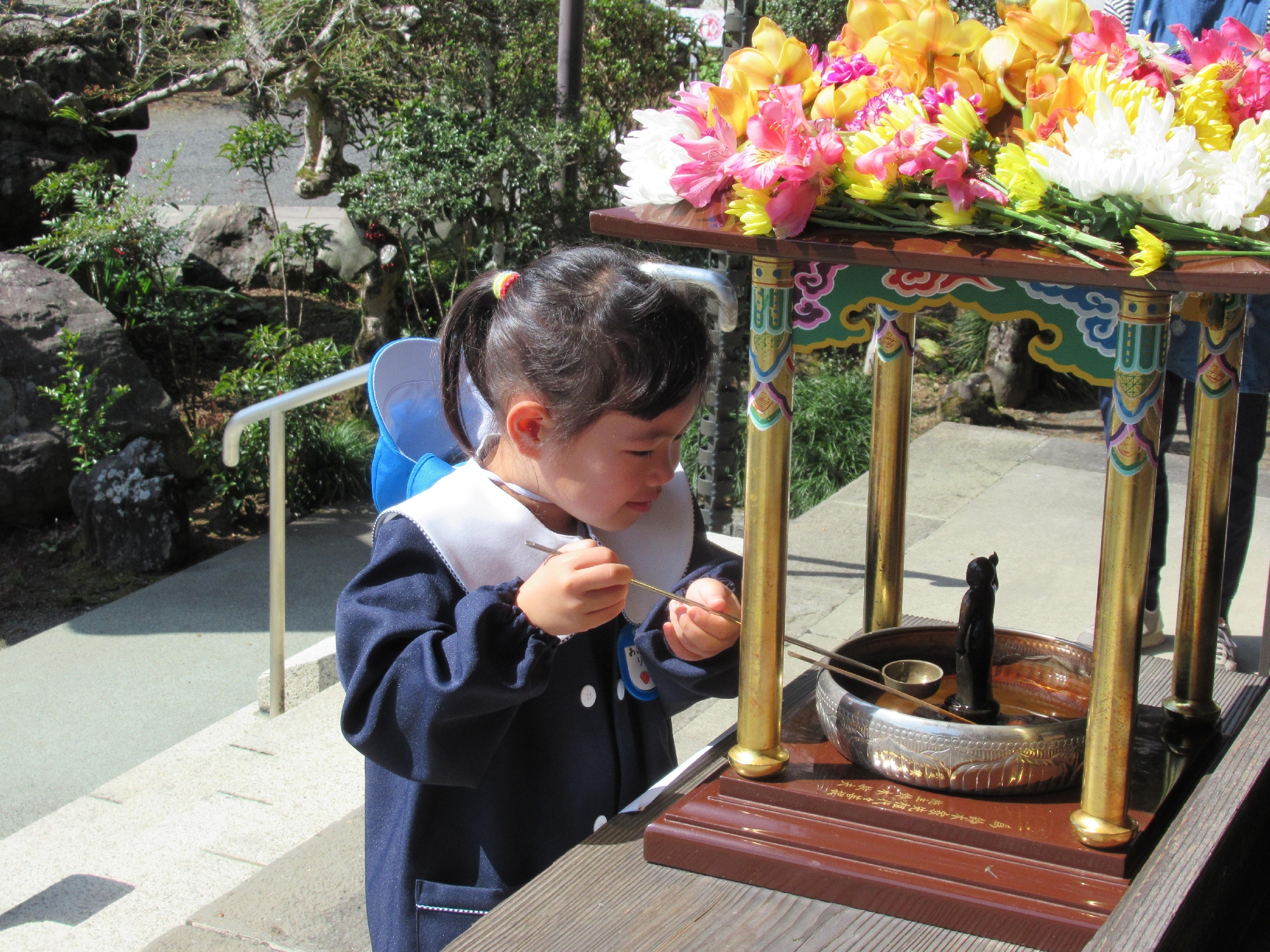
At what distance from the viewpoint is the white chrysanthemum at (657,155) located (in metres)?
1.31

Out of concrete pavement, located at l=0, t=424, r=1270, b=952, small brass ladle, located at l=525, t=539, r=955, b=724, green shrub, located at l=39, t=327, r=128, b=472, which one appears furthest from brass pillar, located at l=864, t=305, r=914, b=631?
green shrub, located at l=39, t=327, r=128, b=472

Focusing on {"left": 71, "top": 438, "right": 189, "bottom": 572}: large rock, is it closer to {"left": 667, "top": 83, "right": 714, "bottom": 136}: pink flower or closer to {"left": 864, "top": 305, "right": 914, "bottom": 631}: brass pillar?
{"left": 864, "top": 305, "right": 914, "bottom": 631}: brass pillar

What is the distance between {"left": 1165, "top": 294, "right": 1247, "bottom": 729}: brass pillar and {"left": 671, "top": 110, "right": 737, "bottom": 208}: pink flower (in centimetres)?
61

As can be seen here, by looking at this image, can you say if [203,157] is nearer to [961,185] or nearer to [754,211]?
[754,211]

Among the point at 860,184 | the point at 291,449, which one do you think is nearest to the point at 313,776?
the point at 860,184

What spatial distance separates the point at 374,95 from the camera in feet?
21.3

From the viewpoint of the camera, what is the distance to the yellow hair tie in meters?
1.53

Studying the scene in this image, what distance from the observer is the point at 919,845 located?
128 centimetres

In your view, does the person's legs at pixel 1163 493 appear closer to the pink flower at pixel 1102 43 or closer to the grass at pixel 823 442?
the pink flower at pixel 1102 43

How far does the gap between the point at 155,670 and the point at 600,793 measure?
2.98m

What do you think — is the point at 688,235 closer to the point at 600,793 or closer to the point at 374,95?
the point at 600,793

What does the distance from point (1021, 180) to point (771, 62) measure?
0.31 meters

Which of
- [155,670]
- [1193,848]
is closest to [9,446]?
[155,670]

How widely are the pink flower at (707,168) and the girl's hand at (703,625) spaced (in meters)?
0.46
